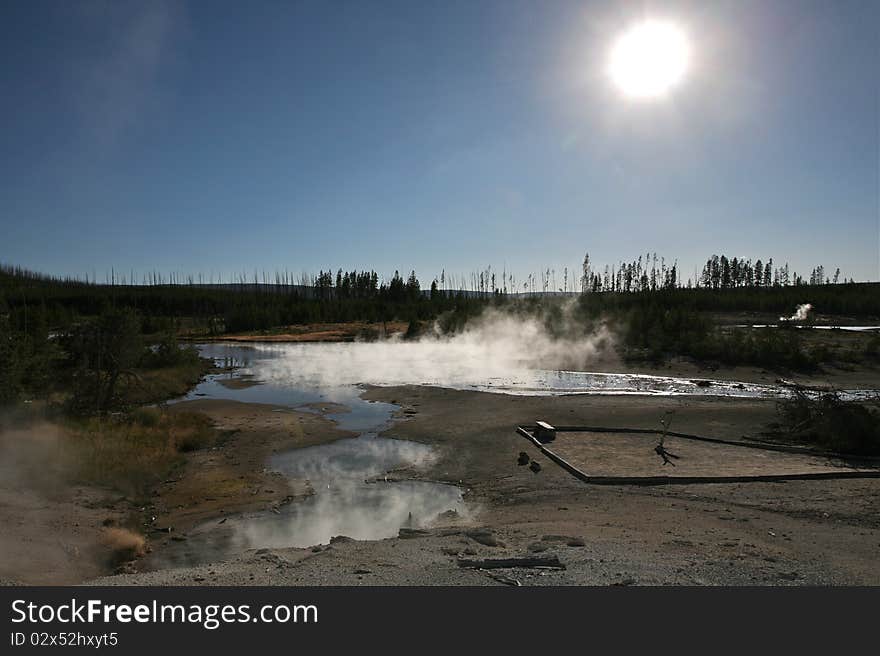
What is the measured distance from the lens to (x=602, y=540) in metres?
9.16

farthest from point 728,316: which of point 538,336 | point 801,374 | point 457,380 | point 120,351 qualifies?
point 120,351

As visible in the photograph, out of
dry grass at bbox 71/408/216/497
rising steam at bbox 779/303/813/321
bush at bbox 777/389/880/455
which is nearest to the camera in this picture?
dry grass at bbox 71/408/216/497

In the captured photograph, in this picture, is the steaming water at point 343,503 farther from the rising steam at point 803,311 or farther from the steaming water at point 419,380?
the rising steam at point 803,311

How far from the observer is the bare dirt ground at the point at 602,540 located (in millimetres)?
7430

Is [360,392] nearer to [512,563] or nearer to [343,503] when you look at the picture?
[343,503]

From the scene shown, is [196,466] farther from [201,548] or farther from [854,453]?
[854,453]

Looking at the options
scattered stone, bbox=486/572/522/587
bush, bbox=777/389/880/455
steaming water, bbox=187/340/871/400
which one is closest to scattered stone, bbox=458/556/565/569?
scattered stone, bbox=486/572/522/587

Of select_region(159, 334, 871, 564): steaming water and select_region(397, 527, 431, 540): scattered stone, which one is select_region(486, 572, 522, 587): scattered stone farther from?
select_region(159, 334, 871, 564): steaming water

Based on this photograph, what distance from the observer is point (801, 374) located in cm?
3384

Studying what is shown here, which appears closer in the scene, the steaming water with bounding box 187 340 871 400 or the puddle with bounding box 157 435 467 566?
the puddle with bounding box 157 435 467 566

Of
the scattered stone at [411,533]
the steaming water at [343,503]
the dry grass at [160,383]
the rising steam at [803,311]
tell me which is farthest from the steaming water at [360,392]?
the rising steam at [803,311]

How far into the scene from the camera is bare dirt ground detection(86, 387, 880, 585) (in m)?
7.43

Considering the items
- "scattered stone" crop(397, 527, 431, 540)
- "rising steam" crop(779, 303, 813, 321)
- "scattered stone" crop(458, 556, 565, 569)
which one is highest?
"rising steam" crop(779, 303, 813, 321)
